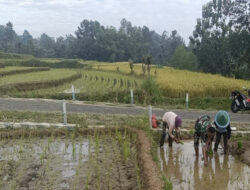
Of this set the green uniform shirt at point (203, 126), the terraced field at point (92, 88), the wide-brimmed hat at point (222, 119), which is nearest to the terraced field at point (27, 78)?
the terraced field at point (92, 88)

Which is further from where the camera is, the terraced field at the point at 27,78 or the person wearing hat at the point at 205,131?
the terraced field at the point at 27,78

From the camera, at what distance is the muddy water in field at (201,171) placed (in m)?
6.55

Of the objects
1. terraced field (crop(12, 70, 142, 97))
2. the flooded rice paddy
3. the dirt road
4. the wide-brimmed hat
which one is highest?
the wide-brimmed hat

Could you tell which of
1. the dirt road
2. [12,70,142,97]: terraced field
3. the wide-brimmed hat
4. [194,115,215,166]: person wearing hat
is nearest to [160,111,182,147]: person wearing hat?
[194,115,215,166]: person wearing hat

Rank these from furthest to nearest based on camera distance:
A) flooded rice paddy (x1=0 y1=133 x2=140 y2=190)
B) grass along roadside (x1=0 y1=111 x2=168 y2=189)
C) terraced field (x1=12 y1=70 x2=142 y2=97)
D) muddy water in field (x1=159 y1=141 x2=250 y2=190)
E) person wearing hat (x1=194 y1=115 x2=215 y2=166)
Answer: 1. terraced field (x1=12 y1=70 x2=142 y2=97)
2. grass along roadside (x1=0 y1=111 x2=168 y2=189)
3. person wearing hat (x1=194 y1=115 x2=215 y2=166)
4. muddy water in field (x1=159 y1=141 x2=250 y2=190)
5. flooded rice paddy (x1=0 y1=133 x2=140 y2=190)

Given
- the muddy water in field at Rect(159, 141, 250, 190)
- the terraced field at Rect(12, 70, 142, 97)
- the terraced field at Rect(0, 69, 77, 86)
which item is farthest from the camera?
the terraced field at Rect(0, 69, 77, 86)

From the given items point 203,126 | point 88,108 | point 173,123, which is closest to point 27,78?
point 88,108

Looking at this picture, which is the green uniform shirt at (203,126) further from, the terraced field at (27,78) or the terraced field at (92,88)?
the terraced field at (27,78)

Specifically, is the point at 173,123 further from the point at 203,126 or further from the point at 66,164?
the point at 66,164

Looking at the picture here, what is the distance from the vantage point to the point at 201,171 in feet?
23.8

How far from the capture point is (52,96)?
18125mm

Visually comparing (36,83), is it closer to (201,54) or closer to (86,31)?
(201,54)

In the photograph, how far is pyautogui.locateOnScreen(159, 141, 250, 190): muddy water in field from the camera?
655 cm

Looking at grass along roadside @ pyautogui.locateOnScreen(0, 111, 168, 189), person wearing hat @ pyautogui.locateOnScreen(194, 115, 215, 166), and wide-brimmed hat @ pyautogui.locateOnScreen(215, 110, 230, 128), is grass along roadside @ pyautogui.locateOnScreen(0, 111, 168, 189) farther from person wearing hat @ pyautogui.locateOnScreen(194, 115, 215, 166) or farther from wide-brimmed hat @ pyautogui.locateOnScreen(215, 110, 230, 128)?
wide-brimmed hat @ pyautogui.locateOnScreen(215, 110, 230, 128)
